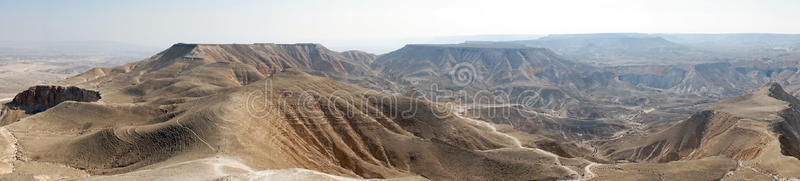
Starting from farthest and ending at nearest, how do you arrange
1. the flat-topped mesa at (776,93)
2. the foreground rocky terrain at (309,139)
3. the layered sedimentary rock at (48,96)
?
the flat-topped mesa at (776,93) < the layered sedimentary rock at (48,96) < the foreground rocky terrain at (309,139)

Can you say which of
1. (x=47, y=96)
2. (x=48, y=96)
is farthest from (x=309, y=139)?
(x=47, y=96)

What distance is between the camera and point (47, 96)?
326 feet

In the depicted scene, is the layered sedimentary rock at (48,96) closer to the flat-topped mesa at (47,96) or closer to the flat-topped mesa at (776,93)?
the flat-topped mesa at (47,96)

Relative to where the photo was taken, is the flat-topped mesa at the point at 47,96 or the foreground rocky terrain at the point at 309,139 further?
the flat-topped mesa at the point at 47,96

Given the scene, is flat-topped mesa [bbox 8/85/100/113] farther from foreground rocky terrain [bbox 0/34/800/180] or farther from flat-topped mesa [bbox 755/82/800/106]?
flat-topped mesa [bbox 755/82/800/106]

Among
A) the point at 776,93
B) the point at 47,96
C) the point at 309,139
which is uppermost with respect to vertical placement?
the point at 47,96

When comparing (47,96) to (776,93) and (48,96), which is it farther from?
(776,93)

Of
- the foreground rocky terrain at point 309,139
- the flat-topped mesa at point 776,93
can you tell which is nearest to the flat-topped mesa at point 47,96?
the foreground rocky terrain at point 309,139

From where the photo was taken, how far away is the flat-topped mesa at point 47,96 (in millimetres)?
98250

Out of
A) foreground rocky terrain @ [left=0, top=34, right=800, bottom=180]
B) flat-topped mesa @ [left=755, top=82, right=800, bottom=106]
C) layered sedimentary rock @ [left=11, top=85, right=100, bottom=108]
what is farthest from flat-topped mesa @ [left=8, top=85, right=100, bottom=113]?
flat-topped mesa @ [left=755, top=82, right=800, bottom=106]

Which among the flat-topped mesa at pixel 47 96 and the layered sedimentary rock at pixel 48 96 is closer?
the flat-topped mesa at pixel 47 96

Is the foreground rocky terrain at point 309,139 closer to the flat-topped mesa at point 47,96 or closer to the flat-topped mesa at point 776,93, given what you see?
the flat-topped mesa at point 47,96

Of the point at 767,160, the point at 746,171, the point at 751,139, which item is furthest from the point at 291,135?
the point at 751,139

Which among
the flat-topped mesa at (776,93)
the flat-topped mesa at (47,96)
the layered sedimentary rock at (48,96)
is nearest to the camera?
the flat-topped mesa at (47,96)
